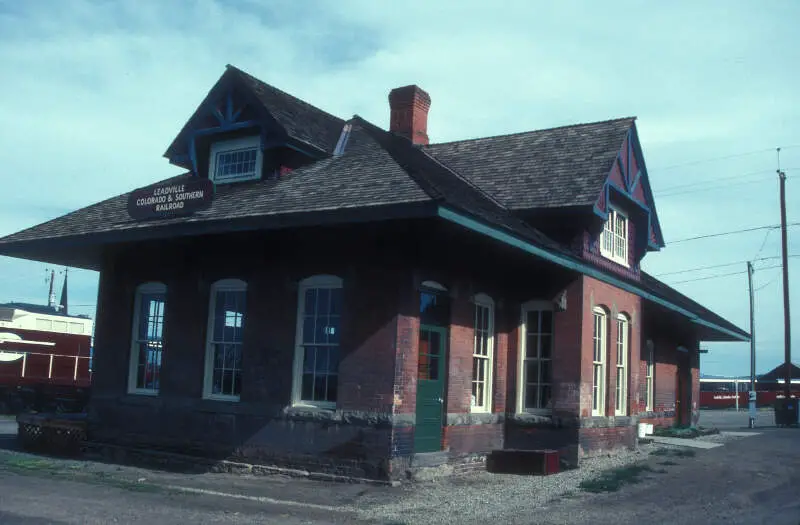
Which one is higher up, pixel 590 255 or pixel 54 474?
pixel 590 255

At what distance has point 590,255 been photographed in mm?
16844

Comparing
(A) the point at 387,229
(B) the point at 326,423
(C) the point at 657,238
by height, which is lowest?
(B) the point at 326,423

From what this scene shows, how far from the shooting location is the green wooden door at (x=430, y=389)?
13445mm

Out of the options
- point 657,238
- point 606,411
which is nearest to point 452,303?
point 606,411

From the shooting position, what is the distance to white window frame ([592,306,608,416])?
17125 millimetres

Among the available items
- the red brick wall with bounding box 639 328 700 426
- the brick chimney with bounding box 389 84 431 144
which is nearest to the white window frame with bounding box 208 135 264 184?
the brick chimney with bounding box 389 84 431 144

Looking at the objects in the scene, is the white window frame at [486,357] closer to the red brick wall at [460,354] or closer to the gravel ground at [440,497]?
the red brick wall at [460,354]

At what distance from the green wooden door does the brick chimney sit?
8.26m

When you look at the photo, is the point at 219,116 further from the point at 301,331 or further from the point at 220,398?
the point at 220,398

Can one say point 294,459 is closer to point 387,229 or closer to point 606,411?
point 387,229

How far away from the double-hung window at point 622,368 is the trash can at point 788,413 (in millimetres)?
18596

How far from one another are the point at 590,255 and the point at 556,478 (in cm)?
498

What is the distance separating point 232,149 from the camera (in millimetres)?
17406

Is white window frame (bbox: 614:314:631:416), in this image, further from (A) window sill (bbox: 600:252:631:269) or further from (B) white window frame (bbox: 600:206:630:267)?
(B) white window frame (bbox: 600:206:630:267)
